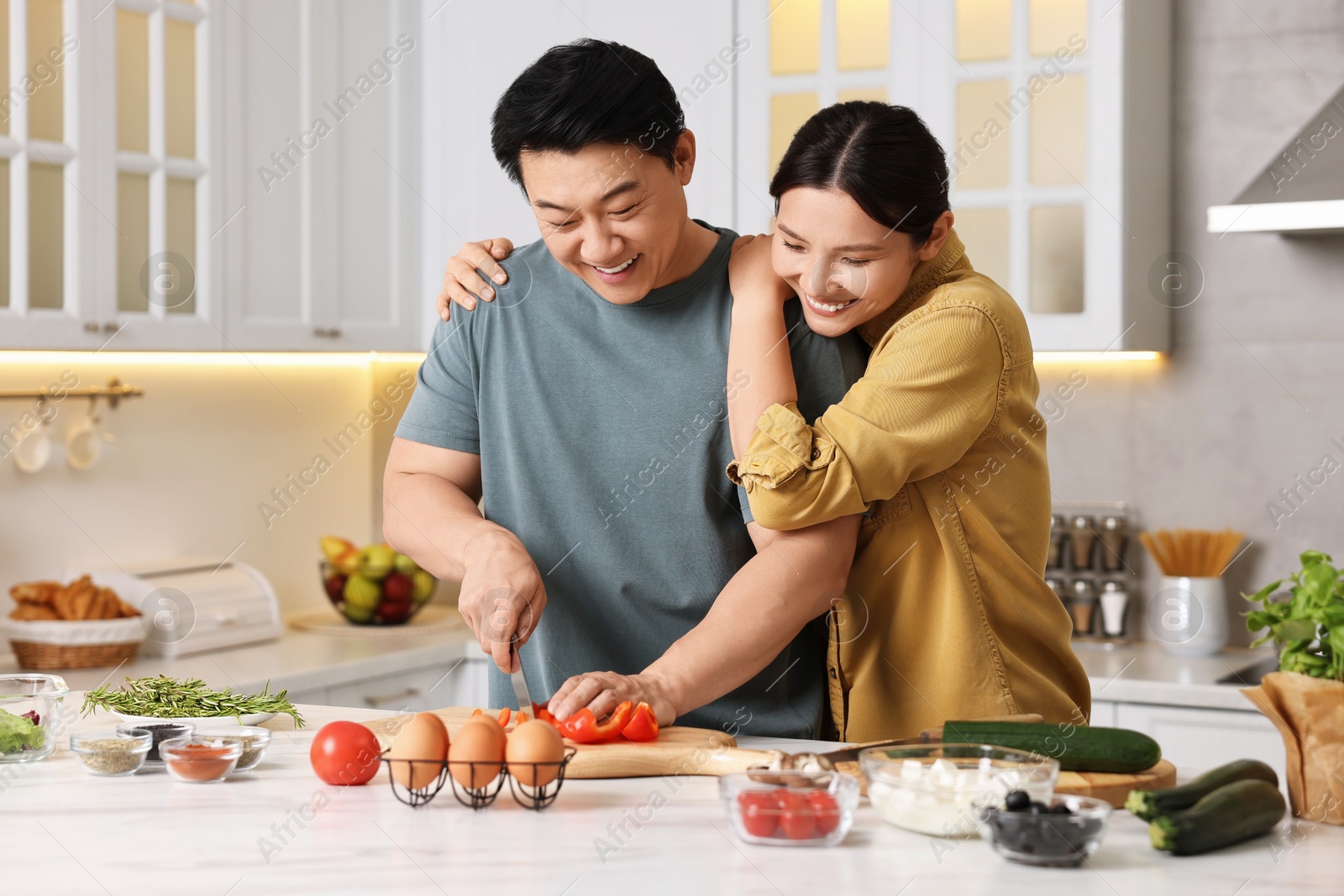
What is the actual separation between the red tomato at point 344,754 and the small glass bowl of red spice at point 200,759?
82 mm

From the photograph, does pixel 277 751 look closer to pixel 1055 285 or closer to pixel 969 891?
pixel 969 891

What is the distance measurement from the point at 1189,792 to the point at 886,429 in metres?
0.44

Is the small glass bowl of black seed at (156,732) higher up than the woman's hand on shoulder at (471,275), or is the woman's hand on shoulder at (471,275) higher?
the woman's hand on shoulder at (471,275)

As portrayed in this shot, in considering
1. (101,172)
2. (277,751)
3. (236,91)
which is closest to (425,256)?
(236,91)

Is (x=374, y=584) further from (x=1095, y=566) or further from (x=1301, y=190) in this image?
(x=1301, y=190)

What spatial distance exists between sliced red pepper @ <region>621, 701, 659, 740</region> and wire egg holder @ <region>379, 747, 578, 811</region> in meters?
0.13

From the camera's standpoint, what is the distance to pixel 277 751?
127cm

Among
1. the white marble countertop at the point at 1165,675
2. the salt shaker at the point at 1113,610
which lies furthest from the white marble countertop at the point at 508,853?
the salt shaker at the point at 1113,610

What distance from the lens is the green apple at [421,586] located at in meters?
3.07

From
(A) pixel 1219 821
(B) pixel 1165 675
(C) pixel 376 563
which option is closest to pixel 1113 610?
(B) pixel 1165 675

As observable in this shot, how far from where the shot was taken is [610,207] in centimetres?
140

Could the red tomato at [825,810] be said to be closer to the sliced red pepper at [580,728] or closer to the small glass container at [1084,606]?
the sliced red pepper at [580,728]

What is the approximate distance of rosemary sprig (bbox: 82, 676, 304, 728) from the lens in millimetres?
1356

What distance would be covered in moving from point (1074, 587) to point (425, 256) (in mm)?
1634
